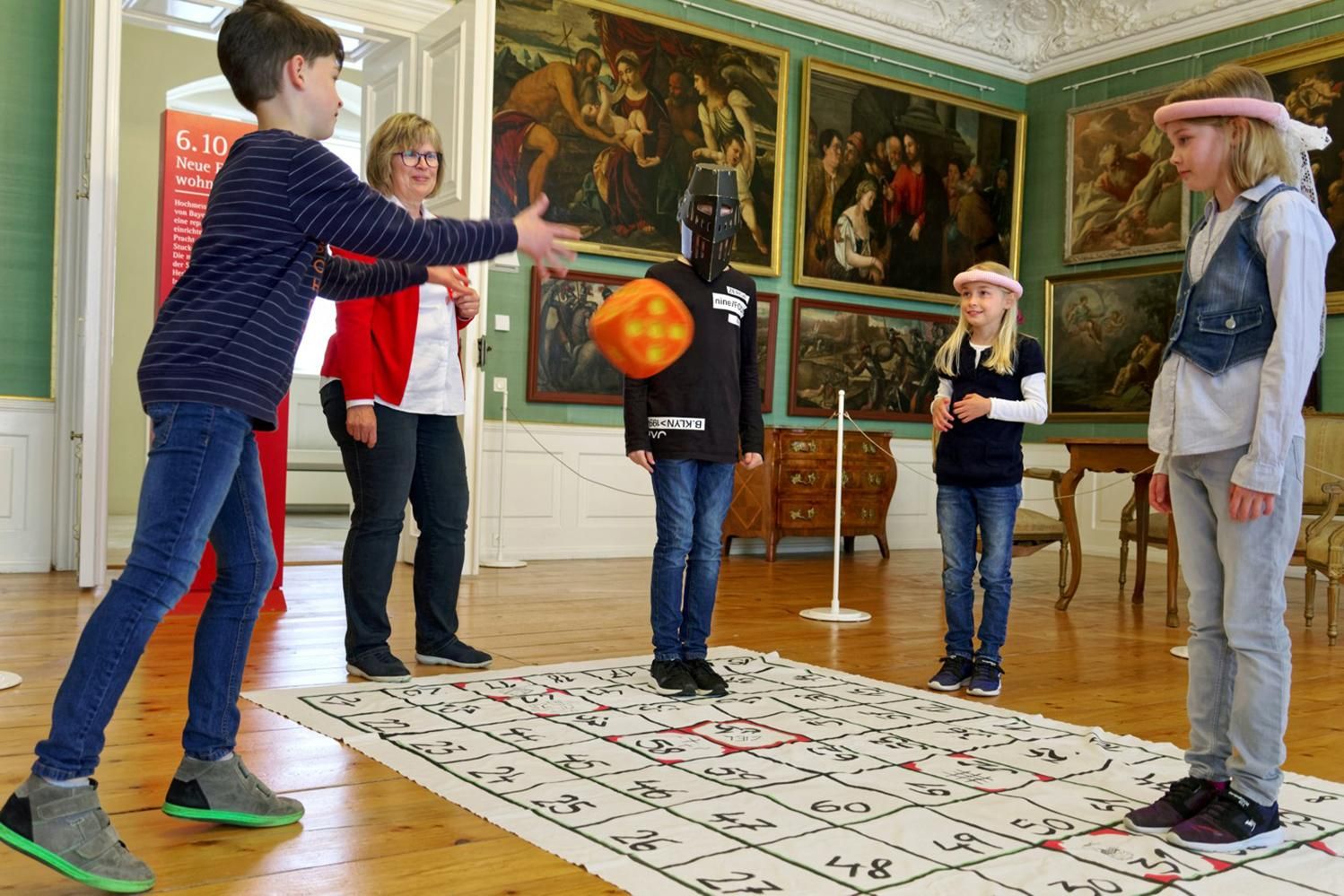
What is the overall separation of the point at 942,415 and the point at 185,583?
291cm

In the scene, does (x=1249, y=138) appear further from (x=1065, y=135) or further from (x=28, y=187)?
(x=1065, y=135)

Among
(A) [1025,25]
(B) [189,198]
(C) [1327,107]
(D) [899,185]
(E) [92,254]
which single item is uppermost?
(A) [1025,25]

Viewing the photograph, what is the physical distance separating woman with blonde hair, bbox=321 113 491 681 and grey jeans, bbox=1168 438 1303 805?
239cm

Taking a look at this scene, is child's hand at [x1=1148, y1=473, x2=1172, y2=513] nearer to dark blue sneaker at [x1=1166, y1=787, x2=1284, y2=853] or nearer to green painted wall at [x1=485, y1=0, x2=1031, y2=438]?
dark blue sneaker at [x1=1166, y1=787, x2=1284, y2=853]

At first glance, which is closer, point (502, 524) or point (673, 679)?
point (673, 679)

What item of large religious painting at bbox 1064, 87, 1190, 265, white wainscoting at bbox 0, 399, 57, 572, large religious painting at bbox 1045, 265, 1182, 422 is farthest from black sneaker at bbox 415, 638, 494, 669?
large religious painting at bbox 1064, 87, 1190, 265

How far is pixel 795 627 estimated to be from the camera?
19.6 ft

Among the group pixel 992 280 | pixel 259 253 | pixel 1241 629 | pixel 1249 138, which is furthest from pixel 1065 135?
pixel 259 253

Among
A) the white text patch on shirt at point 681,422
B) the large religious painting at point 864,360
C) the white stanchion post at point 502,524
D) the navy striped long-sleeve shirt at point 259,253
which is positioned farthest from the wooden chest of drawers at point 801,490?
the navy striped long-sleeve shirt at point 259,253

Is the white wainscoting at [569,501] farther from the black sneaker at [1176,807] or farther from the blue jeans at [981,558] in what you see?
the black sneaker at [1176,807]

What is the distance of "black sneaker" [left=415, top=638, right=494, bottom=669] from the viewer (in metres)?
4.52

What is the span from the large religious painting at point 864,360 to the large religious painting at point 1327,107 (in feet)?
10.8

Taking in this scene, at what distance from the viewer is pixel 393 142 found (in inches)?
162

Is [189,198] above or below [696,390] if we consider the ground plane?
above
